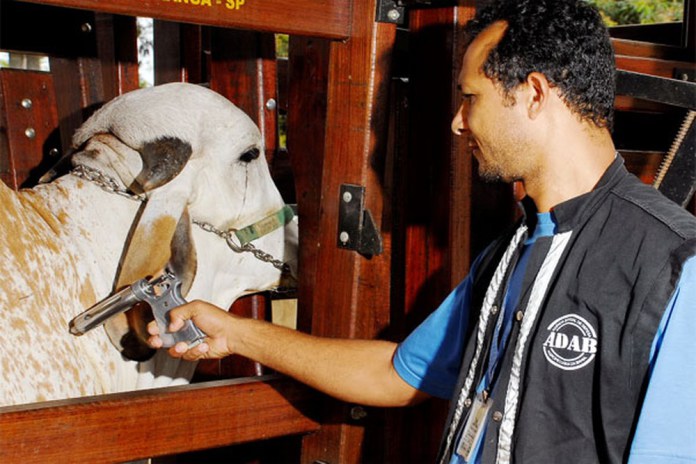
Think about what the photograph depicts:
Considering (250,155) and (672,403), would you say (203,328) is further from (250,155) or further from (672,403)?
(672,403)

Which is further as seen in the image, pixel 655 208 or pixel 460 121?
pixel 460 121

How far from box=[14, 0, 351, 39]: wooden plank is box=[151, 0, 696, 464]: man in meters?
0.36


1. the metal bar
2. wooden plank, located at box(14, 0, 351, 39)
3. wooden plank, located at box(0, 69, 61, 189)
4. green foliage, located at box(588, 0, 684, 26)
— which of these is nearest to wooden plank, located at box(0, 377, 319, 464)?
wooden plank, located at box(14, 0, 351, 39)

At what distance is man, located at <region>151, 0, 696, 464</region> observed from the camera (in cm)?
152

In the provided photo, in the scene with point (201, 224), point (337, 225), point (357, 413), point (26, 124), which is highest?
point (26, 124)

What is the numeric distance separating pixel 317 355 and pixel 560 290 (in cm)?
70

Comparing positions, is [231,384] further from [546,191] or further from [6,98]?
[6,98]

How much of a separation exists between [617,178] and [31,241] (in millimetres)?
1446

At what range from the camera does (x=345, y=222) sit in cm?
227

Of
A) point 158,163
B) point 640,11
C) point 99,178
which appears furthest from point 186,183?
point 640,11

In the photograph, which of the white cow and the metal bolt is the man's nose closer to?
the metal bolt

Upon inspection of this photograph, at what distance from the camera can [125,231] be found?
2.70 metres

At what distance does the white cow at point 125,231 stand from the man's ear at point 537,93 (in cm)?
119

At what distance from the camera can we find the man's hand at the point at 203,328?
218 centimetres
